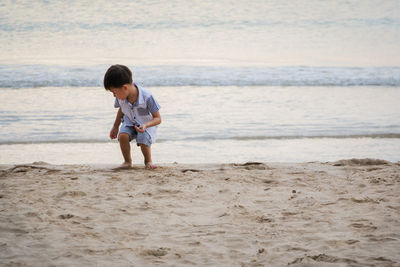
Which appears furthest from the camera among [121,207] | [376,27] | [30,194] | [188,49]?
[376,27]

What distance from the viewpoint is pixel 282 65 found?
45.2 ft

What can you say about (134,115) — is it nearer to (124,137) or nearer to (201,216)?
(124,137)

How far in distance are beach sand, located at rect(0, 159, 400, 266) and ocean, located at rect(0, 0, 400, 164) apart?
112 cm

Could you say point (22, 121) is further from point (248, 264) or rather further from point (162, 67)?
point (162, 67)

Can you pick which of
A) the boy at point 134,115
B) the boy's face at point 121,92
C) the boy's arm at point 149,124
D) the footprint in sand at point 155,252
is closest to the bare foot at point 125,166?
the boy at point 134,115

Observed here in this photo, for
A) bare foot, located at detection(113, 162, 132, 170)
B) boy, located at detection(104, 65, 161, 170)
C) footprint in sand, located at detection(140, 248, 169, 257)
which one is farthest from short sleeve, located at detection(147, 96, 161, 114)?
footprint in sand, located at detection(140, 248, 169, 257)

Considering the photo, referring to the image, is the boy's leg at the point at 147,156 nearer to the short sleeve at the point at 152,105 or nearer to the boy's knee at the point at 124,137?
the boy's knee at the point at 124,137

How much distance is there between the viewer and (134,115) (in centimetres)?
472

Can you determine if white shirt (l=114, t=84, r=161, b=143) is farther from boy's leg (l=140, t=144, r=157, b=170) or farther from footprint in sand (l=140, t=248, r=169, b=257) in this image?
footprint in sand (l=140, t=248, r=169, b=257)

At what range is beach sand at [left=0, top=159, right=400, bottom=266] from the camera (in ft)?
8.44

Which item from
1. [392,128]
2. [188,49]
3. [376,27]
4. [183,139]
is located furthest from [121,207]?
[376,27]

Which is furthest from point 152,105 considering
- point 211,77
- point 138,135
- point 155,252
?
point 211,77

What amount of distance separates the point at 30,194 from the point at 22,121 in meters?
3.82

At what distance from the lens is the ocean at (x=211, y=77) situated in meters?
6.18
